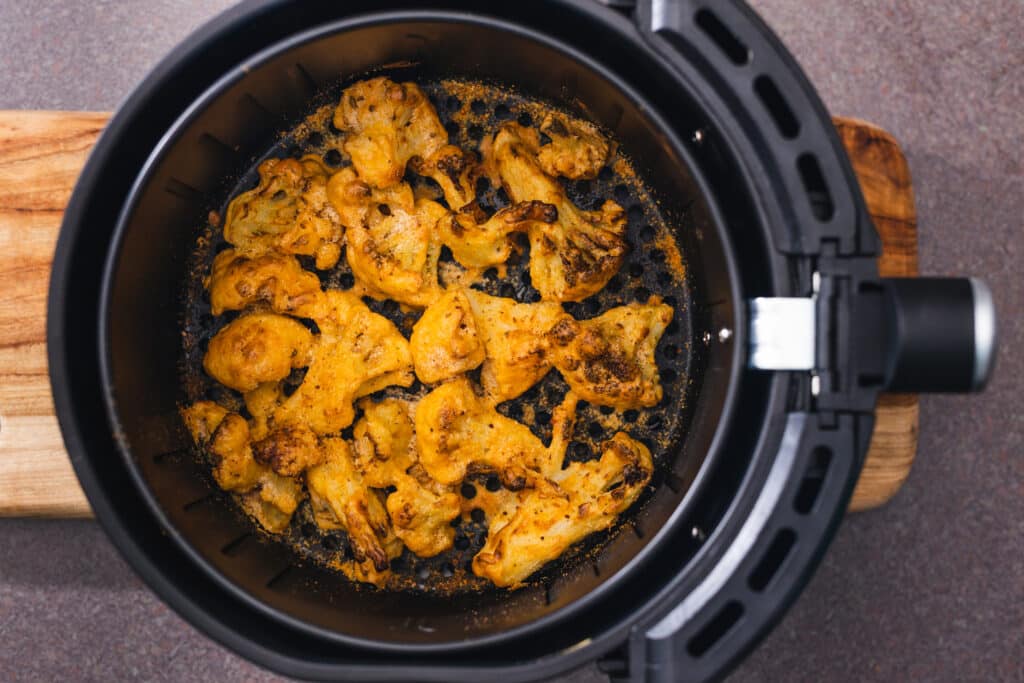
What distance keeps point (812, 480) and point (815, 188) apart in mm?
330

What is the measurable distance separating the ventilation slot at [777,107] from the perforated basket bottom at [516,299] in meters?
0.25

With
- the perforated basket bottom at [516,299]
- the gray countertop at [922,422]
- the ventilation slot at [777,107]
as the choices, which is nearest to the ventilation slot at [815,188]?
the ventilation slot at [777,107]

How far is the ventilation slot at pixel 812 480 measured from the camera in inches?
32.0

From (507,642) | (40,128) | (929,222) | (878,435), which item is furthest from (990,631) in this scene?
(40,128)

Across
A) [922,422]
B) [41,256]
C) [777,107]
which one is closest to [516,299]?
[777,107]

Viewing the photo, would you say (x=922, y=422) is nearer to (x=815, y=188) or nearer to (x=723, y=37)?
(x=815, y=188)

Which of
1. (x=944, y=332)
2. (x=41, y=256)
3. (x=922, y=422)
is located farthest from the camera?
(x=922, y=422)

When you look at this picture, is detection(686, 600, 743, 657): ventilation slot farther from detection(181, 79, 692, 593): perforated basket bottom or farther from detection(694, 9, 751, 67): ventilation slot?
detection(694, 9, 751, 67): ventilation slot

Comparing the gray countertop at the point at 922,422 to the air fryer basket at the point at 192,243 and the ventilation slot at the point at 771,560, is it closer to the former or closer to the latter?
the air fryer basket at the point at 192,243

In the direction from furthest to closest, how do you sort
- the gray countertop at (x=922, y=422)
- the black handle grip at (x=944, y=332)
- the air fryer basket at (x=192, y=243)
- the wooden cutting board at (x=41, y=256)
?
1. the gray countertop at (x=922, y=422)
2. the wooden cutting board at (x=41, y=256)
3. the air fryer basket at (x=192, y=243)
4. the black handle grip at (x=944, y=332)

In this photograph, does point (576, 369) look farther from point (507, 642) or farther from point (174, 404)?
point (174, 404)

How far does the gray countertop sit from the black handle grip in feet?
2.18

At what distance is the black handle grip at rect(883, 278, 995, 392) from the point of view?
756 mm

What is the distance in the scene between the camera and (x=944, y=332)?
0.76 m
